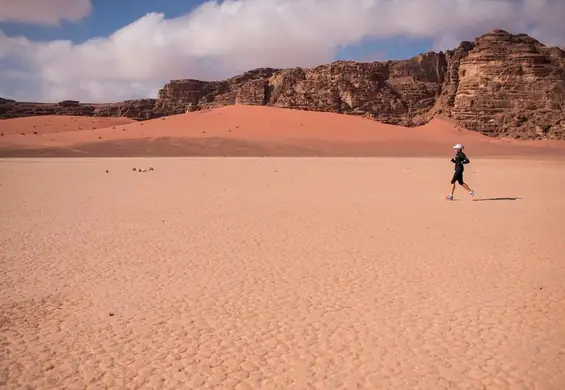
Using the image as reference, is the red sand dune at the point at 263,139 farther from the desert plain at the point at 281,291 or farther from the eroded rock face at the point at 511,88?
the desert plain at the point at 281,291

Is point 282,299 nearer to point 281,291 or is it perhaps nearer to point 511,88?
point 281,291

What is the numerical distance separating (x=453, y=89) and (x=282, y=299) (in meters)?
64.9

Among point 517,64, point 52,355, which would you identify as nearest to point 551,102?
point 517,64

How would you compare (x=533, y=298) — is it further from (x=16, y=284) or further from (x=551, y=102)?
(x=551, y=102)

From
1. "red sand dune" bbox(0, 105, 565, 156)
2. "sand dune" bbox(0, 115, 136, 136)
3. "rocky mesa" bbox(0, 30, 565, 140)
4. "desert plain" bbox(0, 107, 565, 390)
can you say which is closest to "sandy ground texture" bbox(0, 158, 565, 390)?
"desert plain" bbox(0, 107, 565, 390)

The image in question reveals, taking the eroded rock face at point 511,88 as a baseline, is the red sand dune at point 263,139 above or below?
below

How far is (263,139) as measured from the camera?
4628 centimetres

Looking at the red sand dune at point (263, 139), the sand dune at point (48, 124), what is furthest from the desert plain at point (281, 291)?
the sand dune at point (48, 124)

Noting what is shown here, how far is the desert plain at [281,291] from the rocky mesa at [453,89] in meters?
48.2

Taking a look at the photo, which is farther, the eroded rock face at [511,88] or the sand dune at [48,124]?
the sand dune at [48,124]

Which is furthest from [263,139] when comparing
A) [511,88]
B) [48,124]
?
[48,124]

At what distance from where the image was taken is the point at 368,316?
5160 mm

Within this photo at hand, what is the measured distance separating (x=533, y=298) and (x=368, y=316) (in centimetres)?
215

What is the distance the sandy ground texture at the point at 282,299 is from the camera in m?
4.03
